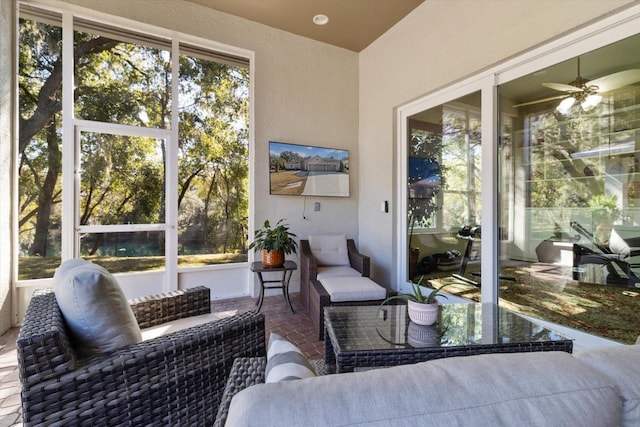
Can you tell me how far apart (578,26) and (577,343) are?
96.8 inches

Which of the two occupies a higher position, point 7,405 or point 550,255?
point 550,255

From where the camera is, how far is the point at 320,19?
3.81 meters

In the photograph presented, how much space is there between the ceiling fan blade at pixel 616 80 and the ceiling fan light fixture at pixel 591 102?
0.09m

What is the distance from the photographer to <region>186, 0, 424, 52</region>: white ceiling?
351cm

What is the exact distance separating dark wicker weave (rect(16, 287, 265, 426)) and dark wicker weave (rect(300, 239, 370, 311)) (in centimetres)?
158

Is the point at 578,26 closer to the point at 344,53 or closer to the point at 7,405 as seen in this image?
the point at 344,53

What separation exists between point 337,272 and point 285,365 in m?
2.57

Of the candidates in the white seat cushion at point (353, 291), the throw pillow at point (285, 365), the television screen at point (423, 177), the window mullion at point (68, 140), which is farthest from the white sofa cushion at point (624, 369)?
the window mullion at point (68, 140)

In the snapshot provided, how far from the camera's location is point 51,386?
102 centimetres

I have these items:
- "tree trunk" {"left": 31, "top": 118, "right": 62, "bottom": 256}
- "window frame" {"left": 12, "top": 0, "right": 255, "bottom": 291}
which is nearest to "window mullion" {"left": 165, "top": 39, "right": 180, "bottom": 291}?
"window frame" {"left": 12, "top": 0, "right": 255, "bottom": 291}

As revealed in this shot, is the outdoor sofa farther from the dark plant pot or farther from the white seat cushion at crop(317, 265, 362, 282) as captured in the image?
the dark plant pot

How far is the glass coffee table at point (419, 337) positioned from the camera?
144 cm

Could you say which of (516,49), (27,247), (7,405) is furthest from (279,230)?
(516,49)

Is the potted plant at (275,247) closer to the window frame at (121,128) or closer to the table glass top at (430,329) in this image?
the window frame at (121,128)
